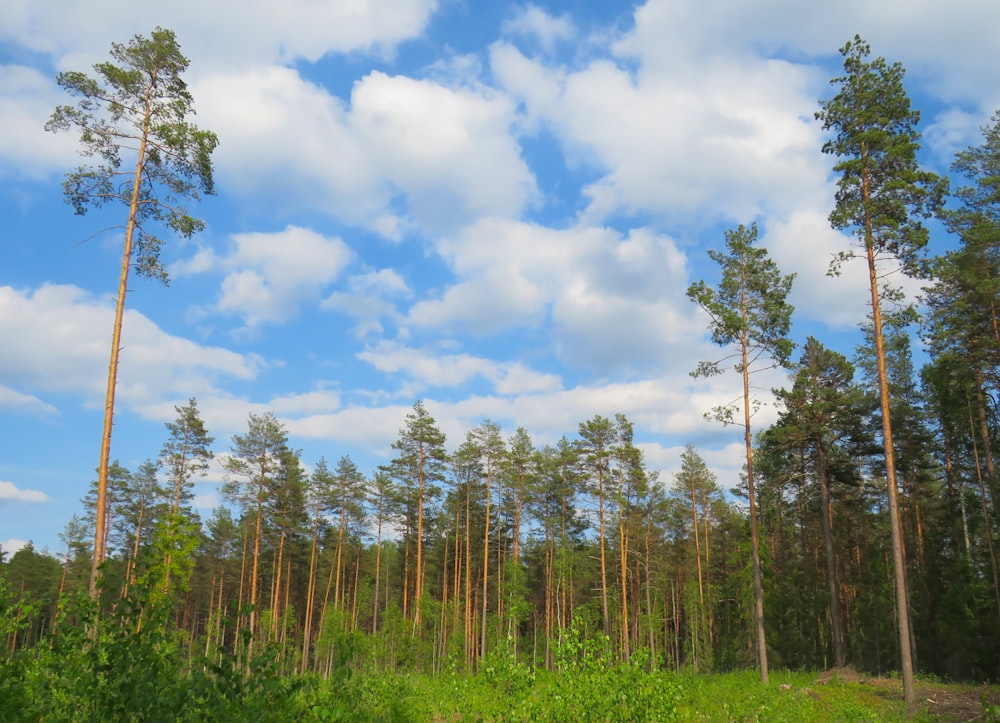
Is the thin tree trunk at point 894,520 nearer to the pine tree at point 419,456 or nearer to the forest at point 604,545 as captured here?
the forest at point 604,545

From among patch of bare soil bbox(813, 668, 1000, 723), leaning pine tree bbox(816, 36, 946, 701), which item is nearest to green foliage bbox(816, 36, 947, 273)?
leaning pine tree bbox(816, 36, 946, 701)

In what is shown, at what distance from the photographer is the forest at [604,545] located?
4.07 m

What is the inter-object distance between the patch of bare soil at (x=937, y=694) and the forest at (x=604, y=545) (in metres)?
0.77

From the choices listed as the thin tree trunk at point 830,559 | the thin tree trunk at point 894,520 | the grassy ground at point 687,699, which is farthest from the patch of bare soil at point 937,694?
the thin tree trunk at point 830,559

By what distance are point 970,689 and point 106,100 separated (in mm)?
26378

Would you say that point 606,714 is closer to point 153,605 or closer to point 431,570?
point 153,605

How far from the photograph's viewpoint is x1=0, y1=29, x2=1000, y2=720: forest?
4.07 m

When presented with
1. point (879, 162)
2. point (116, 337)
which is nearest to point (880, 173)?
point (879, 162)

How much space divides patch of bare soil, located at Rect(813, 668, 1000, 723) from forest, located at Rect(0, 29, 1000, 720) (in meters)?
0.77

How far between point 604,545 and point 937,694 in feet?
63.7

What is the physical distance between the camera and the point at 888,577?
30.2m

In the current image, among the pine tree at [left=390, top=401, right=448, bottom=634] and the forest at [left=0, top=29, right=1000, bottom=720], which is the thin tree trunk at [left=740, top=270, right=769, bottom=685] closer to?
the forest at [left=0, top=29, right=1000, bottom=720]

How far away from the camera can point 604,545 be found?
3516cm

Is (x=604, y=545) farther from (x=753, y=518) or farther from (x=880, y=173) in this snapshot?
(x=880, y=173)
